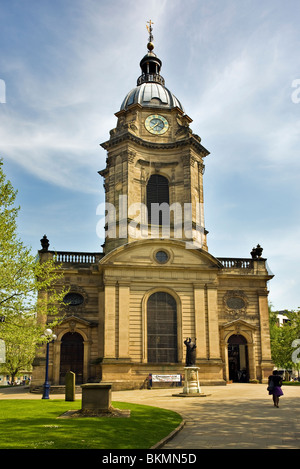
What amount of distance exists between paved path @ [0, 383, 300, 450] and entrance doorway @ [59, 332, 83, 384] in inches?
555

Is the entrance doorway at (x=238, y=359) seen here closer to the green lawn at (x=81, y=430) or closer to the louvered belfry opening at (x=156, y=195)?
the louvered belfry opening at (x=156, y=195)

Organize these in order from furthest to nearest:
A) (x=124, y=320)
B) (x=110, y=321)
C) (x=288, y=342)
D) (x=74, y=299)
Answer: (x=288, y=342) → (x=74, y=299) → (x=124, y=320) → (x=110, y=321)

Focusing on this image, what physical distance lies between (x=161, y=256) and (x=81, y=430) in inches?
988

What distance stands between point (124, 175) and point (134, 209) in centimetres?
344

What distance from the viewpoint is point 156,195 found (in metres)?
41.9

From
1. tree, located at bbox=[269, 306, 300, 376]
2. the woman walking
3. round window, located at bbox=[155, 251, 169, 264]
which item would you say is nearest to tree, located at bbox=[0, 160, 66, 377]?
the woman walking

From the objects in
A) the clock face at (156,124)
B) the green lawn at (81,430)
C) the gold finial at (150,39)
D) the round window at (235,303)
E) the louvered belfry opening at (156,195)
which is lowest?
the green lawn at (81,430)

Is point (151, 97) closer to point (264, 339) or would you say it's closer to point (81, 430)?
point (264, 339)

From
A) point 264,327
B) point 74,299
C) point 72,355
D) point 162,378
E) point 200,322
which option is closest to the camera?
point 162,378

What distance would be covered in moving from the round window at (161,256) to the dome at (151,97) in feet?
54.9

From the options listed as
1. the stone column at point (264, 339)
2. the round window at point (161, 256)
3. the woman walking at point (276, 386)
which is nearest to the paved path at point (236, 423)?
the woman walking at point (276, 386)

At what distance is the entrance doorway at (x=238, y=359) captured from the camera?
37.3 meters

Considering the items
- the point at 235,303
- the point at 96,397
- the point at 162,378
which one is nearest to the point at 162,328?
the point at 162,378
